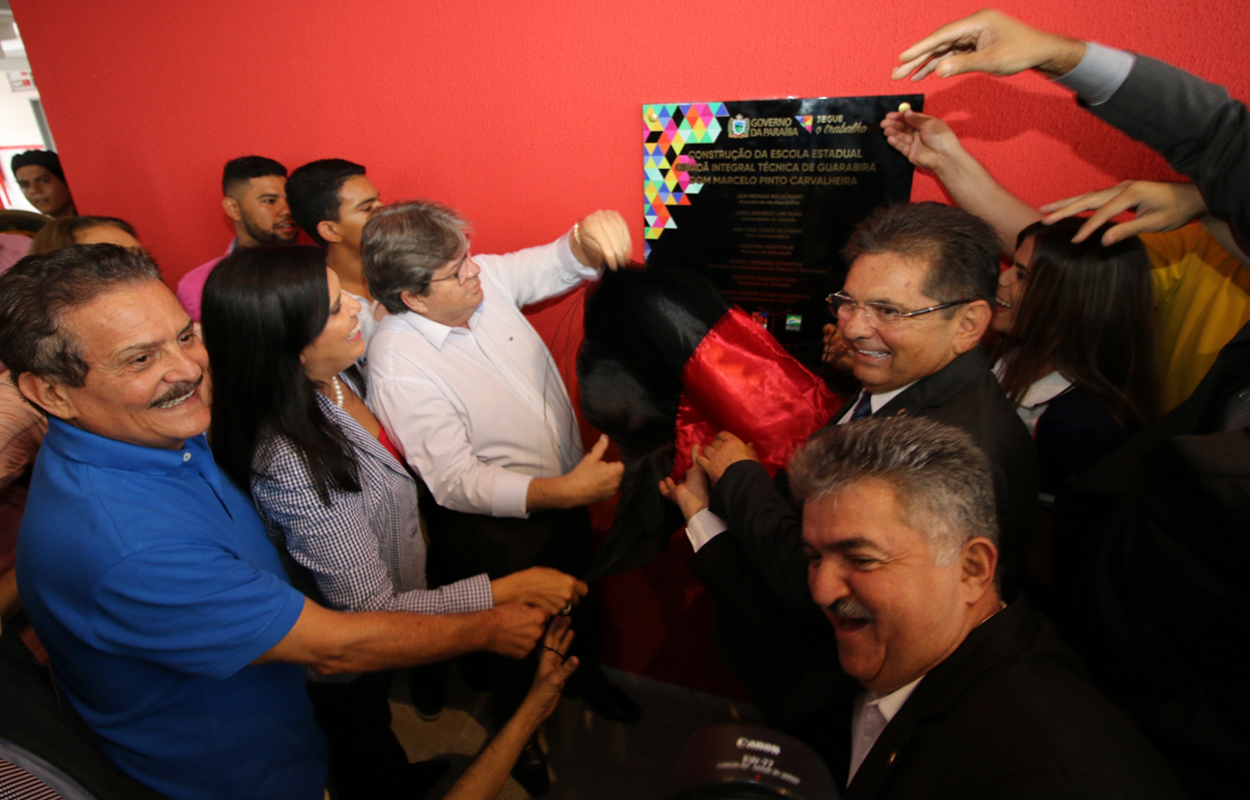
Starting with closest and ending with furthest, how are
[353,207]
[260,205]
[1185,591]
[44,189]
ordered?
[1185,591] → [353,207] → [260,205] → [44,189]

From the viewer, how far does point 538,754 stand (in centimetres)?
227

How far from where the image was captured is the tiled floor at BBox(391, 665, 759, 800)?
2.26 metres

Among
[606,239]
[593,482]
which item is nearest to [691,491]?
[593,482]

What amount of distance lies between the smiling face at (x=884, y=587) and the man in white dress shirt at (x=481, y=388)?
706mm

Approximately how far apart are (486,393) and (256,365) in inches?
25.6

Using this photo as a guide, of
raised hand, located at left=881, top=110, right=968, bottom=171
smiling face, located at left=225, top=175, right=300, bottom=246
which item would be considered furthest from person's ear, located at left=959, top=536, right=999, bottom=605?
smiling face, located at left=225, top=175, right=300, bottom=246

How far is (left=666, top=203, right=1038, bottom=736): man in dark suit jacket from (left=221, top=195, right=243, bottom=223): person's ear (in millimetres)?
2295

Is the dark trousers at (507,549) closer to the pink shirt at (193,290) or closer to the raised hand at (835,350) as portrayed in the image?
the raised hand at (835,350)

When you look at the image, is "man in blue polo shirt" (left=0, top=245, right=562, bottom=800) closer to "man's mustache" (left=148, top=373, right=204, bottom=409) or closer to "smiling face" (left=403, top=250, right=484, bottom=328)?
"man's mustache" (left=148, top=373, right=204, bottom=409)

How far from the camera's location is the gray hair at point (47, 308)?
1.00 meters

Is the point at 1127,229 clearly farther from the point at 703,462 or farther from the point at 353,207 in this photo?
the point at 353,207

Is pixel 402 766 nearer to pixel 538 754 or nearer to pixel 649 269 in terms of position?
pixel 538 754

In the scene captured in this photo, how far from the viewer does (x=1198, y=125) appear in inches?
47.5

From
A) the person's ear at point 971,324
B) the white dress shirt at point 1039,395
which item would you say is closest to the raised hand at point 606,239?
the person's ear at point 971,324
